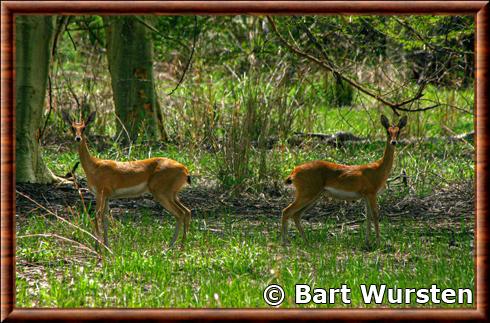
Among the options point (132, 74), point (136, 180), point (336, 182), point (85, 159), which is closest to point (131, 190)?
point (136, 180)

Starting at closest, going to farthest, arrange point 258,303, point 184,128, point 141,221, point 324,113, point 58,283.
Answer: point 258,303, point 58,283, point 141,221, point 184,128, point 324,113

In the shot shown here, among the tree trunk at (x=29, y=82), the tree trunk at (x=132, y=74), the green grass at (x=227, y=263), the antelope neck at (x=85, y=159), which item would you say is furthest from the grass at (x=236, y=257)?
the tree trunk at (x=132, y=74)

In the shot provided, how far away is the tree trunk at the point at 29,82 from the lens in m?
8.84

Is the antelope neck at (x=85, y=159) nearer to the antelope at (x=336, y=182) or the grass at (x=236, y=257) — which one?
the grass at (x=236, y=257)

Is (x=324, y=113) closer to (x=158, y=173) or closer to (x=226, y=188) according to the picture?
(x=226, y=188)

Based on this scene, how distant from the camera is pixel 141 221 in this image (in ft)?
27.5

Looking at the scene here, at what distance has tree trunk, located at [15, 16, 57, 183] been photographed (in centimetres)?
884

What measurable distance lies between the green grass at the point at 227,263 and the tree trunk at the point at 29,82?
100 cm

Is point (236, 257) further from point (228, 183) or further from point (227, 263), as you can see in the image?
point (228, 183)

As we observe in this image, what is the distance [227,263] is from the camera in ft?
22.1

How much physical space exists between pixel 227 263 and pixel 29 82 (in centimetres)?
325

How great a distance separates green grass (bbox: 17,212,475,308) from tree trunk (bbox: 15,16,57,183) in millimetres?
996

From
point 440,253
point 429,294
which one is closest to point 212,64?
point 440,253

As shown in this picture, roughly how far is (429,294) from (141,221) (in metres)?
3.14
